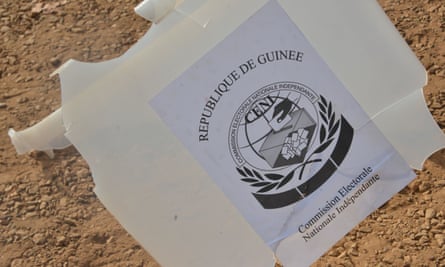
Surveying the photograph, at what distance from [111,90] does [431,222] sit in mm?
1122

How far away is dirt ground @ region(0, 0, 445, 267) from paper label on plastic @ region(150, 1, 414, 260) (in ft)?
1.81

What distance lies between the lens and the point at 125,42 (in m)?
2.47

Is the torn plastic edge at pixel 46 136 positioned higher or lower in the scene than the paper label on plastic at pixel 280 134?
higher

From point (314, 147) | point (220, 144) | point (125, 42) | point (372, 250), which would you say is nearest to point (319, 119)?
point (314, 147)

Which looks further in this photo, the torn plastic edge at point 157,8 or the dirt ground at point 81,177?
the dirt ground at point 81,177

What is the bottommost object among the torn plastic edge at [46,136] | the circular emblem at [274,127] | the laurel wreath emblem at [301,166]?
the laurel wreath emblem at [301,166]

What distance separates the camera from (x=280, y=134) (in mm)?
1276

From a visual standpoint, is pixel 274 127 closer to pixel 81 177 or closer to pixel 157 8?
pixel 157 8

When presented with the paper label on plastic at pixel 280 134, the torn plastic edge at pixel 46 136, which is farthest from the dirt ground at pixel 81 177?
the torn plastic edge at pixel 46 136

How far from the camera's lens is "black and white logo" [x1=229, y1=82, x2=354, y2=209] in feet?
4.12

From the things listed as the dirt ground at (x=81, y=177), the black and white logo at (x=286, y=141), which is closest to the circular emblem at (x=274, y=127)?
the black and white logo at (x=286, y=141)

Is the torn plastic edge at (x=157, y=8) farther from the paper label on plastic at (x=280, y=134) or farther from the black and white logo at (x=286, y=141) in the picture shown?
the black and white logo at (x=286, y=141)

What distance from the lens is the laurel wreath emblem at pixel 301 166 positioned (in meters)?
1.27

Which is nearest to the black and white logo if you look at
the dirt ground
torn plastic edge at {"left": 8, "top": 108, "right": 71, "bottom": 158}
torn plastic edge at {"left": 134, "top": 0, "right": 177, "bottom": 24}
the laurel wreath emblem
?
the laurel wreath emblem
